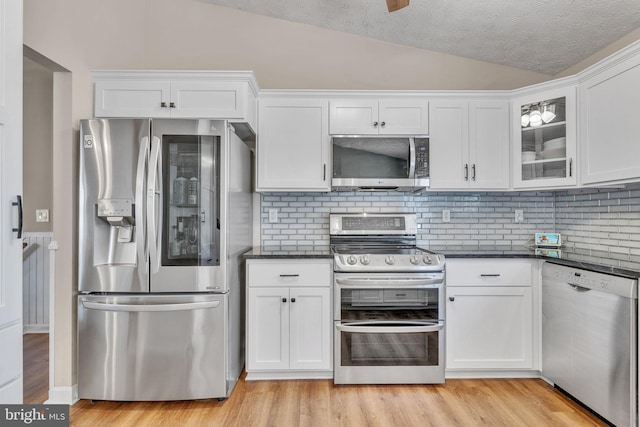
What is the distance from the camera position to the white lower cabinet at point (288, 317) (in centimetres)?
256

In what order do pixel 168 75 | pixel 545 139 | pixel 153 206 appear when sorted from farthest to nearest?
pixel 545 139 < pixel 168 75 < pixel 153 206

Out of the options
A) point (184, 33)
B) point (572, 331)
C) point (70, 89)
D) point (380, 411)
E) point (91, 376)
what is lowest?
point (380, 411)

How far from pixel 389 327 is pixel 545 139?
188cm

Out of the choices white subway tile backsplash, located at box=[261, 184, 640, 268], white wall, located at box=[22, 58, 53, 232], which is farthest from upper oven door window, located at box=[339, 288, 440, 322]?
white wall, located at box=[22, 58, 53, 232]

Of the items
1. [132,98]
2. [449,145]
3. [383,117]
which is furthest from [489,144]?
[132,98]

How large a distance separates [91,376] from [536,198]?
3741mm

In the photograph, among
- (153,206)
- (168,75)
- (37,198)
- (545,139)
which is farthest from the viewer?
(37,198)

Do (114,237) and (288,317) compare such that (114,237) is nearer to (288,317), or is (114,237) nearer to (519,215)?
(288,317)

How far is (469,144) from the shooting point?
2885 millimetres

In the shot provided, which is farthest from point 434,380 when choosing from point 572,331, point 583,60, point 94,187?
point 583,60

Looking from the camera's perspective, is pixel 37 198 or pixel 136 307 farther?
pixel 37 198

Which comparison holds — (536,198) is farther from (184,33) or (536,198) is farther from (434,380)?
(184,33)

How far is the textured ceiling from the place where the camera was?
7.93ft

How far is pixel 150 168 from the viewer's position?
2219 millimetres
